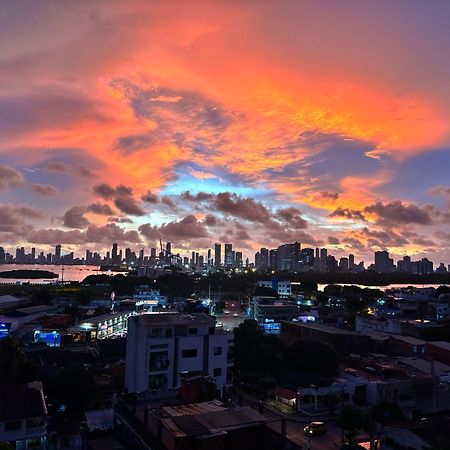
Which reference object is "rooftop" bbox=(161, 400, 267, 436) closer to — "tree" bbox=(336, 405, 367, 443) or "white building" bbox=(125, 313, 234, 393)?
"tree" bbox=(336, 405, 367, 443)

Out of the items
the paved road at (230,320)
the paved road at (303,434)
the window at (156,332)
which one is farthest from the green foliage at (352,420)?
the paved road at (230,320)

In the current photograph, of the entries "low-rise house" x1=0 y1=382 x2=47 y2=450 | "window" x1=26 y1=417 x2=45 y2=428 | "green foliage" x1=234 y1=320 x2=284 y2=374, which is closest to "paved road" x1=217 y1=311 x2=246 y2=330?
"green foliage" x1=234 y1=320 x2=284 y2=374

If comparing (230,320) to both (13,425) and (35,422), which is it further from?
(13,425)

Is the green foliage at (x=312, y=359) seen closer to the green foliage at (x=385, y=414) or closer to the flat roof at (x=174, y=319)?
the flat roof at (x=174, y=319)

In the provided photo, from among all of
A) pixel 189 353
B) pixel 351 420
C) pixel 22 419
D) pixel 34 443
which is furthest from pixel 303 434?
pixel 22 419

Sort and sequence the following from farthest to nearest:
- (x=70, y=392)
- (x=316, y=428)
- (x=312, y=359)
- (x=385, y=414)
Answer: (x=312, y=359) < (x=316, y=428) < (x=70, y=392) < (x=385, y=414)

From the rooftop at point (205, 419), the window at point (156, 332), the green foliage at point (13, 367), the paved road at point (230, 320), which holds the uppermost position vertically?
the window at point (156, 332)
